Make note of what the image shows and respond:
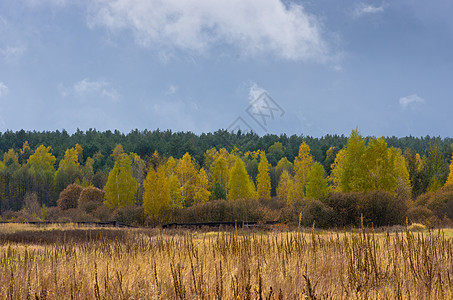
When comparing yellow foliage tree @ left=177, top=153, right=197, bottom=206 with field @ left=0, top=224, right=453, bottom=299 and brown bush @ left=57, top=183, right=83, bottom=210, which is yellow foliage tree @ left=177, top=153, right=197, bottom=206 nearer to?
brown bush @ left=57, top=183, right=83, bottom=210

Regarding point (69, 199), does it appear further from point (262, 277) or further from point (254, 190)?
point (262, 277)

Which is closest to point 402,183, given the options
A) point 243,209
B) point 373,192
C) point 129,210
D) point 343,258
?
point 373,192

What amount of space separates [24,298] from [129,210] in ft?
99.1

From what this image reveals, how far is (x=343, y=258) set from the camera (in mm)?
6977

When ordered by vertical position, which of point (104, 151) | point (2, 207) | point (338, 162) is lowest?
point (2, 207)

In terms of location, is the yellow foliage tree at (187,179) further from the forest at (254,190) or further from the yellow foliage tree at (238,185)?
the yellow foliage tree at (238,185)

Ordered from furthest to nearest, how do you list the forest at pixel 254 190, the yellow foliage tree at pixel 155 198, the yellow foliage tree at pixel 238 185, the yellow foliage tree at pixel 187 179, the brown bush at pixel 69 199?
the brown bush at pixel 69 199, the yellow foliage tree at pixel 187 179, the yellow foliage tree at pixel 238 185, the yellow foliage tree at pixel 155 198, the forest at pixel 254 190

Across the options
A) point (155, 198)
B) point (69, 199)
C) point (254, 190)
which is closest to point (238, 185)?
point (254, 190)

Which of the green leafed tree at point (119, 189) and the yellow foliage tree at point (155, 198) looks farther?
the green leafed tree at point (119, 189)

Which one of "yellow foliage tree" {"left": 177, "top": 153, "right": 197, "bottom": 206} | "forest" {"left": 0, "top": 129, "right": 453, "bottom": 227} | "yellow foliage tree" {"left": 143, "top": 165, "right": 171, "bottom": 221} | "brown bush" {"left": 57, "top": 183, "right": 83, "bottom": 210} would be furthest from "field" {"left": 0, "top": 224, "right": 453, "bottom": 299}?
"brown bush" {"left": 57, "top": 183, "right": 83, "bottom": 210}

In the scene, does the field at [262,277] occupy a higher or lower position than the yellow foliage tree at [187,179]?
lower

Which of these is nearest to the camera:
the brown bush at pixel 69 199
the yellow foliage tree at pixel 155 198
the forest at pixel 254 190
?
the forest at pixel 254 190

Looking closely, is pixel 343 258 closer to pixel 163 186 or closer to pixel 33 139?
pixel 163 186

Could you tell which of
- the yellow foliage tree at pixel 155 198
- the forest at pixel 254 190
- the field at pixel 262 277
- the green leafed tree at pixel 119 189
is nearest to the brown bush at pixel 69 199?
the forest at pixel 254 190
